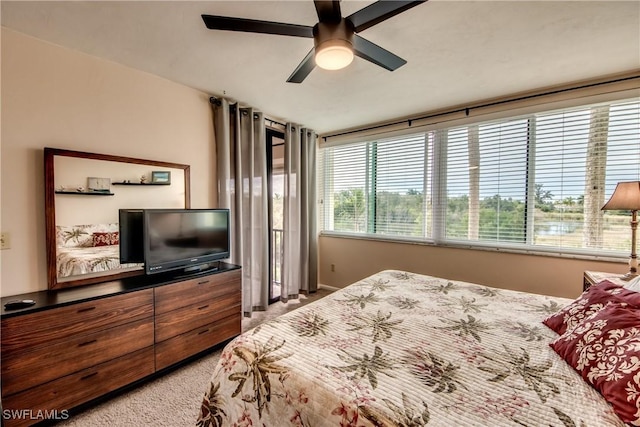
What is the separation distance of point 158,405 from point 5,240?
1.49 metres

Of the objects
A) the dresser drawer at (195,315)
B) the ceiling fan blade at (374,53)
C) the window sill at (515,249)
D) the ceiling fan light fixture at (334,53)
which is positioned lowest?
the dresser drawer at (195,315)

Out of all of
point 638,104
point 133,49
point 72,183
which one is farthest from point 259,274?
point 638,104

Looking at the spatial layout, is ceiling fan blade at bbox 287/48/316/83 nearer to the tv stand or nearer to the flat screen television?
the flat screen television

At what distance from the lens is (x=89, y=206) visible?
6.97 ft

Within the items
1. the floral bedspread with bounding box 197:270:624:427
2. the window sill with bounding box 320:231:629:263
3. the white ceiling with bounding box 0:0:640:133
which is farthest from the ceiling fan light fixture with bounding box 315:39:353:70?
the window sill with bounding box 320:231:629:263

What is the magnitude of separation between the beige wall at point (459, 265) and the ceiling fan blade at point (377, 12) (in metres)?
2.70

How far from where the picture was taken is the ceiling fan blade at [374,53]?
155 cm

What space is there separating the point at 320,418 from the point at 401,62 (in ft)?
6.47

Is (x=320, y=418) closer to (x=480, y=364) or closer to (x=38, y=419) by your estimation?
(x=480, y=364)

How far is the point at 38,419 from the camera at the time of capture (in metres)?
1.58

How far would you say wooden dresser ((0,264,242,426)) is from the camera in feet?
4.98

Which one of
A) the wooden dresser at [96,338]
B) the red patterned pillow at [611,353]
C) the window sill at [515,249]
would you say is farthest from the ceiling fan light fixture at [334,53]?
the window sill at [515,249]

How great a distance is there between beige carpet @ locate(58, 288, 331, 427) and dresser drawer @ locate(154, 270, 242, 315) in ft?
1.78

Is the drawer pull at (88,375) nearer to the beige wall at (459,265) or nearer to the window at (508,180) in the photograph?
the beige wall at (459,265)
